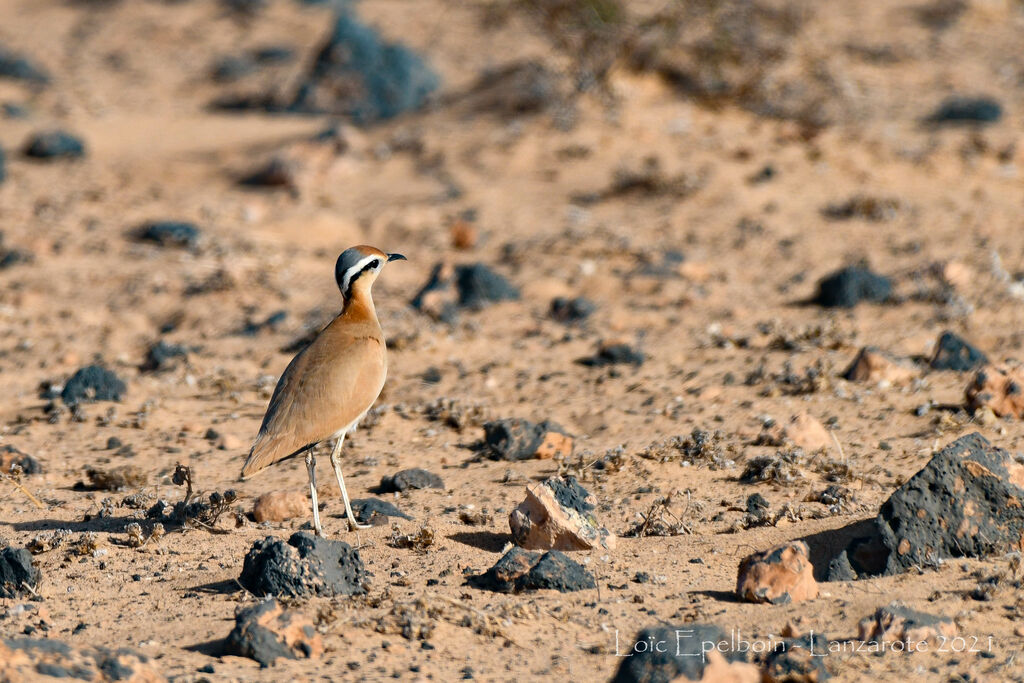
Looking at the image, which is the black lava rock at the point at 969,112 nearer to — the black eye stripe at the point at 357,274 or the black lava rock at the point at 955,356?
the black lava rock at the point at 955,356

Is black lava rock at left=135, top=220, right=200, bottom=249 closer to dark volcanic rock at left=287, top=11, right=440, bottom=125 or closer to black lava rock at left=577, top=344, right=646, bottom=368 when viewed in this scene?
dark volcanic rock at left=287, top=11, right=440, bottom=125

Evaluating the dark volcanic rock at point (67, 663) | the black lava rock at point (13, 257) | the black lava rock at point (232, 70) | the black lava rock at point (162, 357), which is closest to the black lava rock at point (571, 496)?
the dark volcanic rock at point (67, 663)

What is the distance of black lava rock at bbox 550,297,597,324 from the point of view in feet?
30.0

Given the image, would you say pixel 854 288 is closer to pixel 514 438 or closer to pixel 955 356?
pixel 955 356

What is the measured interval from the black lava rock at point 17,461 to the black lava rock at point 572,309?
4.22 metres

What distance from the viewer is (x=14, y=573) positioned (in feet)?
16.0

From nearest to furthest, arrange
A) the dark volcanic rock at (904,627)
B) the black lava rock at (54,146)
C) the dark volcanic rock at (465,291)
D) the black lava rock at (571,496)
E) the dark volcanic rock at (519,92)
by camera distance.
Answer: the dark volcanic rock at (904,627)
the black lava rock at (571,496)
the dark volcanic rock at (465,291)
the dark volcanic rock at (519,92)
the black lava rock at (54,146)

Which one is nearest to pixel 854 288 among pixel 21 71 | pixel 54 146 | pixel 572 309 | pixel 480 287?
pixel 572 309

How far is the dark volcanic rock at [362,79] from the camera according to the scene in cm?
1574

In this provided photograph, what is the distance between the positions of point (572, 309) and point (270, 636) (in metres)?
5.38

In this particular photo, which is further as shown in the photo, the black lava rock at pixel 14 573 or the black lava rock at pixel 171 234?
the black lava rock at pixel 171 234

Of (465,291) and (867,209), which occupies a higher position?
(867,209)

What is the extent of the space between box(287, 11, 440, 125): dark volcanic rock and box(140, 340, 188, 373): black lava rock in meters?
7.53

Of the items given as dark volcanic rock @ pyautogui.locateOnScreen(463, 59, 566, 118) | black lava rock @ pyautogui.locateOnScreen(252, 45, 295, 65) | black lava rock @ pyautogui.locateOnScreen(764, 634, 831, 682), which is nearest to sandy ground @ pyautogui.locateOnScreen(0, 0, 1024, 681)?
black lava rock @ pyautogui.locateOnScreen(764, 634, 831, 682)
